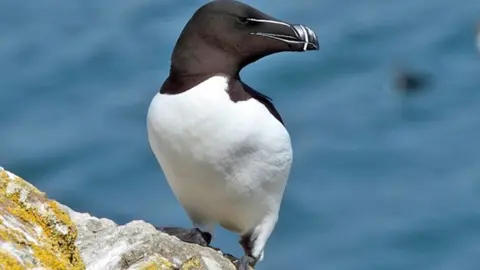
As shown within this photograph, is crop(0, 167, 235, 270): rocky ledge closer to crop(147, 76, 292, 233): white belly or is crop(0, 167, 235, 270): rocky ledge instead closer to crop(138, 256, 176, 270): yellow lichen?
crop(138, 256, 176, 270): yellow lichen

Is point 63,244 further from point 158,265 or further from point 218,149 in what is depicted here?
point 218,149

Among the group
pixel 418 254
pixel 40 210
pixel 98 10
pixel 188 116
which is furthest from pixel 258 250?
pixel 98 10

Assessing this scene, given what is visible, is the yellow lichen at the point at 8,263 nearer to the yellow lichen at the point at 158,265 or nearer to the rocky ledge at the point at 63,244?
the rocky ledge at the point at 63,244

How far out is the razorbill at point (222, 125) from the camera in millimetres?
4898

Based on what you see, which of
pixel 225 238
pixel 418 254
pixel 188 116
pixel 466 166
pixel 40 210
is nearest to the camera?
pixel 40 210

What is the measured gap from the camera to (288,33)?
519cm

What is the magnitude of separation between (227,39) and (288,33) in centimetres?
24

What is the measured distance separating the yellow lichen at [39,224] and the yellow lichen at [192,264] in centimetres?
30

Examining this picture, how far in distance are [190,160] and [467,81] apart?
9471 millimetres

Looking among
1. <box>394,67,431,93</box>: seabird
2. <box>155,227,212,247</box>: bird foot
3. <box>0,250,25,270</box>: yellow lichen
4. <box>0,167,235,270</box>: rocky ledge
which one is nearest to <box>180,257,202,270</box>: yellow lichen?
<box>0,167,235,270</box>: rocky ledge

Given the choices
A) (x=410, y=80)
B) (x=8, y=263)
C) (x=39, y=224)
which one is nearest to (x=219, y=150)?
(x=39, y=224)

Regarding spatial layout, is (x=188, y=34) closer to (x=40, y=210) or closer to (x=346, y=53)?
→ (x=40, y=210)

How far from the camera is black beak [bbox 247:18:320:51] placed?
16.9 feet

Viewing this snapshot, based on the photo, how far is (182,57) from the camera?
16.6ft
